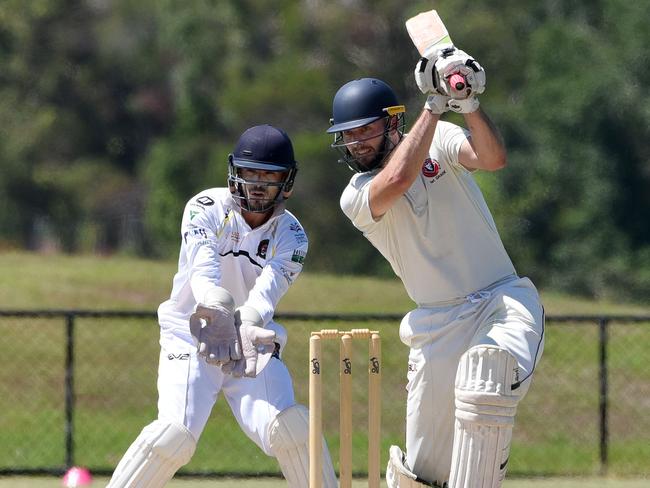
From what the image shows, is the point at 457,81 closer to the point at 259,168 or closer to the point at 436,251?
the point at 436,251

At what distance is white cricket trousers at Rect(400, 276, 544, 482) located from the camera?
A: 189 inches

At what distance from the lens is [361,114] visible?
4863 millimetres

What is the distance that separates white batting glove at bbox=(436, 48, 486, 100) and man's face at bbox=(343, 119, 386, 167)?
417 millimetres

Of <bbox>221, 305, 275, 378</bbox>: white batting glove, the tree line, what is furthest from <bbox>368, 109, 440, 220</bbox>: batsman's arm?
the tree line

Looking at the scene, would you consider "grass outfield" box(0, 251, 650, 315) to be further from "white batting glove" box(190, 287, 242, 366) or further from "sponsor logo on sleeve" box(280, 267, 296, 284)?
"white batting glove" box(190, 287, 242, 366)

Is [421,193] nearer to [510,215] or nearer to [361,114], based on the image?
[361,114]

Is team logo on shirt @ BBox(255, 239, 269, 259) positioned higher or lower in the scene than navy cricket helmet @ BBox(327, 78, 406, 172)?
lower

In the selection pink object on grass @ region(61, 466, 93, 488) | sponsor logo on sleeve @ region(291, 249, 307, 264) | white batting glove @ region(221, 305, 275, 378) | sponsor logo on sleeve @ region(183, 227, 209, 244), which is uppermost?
sponsor logo on sleeve @ region(183, 227, 209, 244)

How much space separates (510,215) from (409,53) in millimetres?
4531

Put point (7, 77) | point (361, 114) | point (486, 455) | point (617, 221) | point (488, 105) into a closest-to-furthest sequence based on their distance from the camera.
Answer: point (486, 455)
point (361, 114)
point (617, 221)
point (488, 105)
point (7, 77)

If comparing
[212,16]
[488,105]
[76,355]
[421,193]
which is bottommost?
[76,355]

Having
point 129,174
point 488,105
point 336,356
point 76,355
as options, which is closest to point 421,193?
point 336,356

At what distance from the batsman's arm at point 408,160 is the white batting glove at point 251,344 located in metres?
0.60

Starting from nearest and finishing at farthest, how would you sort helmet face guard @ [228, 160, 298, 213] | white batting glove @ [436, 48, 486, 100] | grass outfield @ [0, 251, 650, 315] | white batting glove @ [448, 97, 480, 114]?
1. white batting glove @ [436, 48, 486, 100]
2. white batting glove @ [448, 97, 480, 114]
3. helmet face guard @ [228, 160, 298, 213]
4. grass outfield @ [0, 251, 650, 315]
